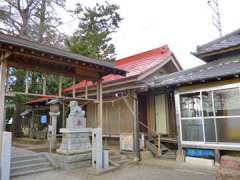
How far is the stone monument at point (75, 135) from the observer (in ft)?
23.8

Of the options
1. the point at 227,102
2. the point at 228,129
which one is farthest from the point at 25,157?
the point at 227,102

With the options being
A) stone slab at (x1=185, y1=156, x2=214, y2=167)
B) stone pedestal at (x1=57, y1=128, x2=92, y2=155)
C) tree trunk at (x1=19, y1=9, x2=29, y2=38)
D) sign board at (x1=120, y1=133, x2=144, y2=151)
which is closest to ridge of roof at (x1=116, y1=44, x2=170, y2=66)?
sign board at (x1=120, y1=133, x2=144, y2=151)

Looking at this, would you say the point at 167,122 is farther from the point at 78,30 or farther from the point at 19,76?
the point at 78,30

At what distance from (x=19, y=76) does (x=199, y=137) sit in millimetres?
13539

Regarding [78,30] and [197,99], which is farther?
[78,30]

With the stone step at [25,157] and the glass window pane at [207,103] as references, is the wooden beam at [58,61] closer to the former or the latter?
the stone step at [25,157]

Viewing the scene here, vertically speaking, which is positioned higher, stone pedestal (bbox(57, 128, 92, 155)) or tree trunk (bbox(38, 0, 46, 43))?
tree trunk (bbox(38, 0, 46, 43))

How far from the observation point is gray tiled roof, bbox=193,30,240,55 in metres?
8.34

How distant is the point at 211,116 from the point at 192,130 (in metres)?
0.88

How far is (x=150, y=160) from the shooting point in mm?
8141

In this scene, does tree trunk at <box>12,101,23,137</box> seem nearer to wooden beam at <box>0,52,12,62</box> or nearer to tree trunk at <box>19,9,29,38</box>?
tree trunk at <box>19,9,29,38</box>

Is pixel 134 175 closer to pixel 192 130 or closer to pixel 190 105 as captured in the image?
pixel 192 130

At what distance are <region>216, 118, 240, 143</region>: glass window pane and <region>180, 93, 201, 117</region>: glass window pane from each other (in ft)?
2.75

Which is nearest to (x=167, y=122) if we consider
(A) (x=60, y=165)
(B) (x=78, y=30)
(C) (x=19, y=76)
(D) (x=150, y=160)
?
(D) (x=150, y=160)
